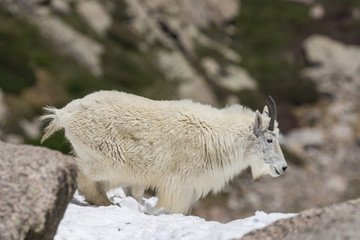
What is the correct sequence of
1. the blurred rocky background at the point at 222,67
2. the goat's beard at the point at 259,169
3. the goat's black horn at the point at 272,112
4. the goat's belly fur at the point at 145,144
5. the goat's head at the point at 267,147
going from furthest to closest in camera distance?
the blurred rocky background at the point at 222,67 → the goat's beard at the point at 259,169 → the goat's head at the point at 267,147 → the goat's black horn at the point at 272,112 → the goat's belly fur at the point at 145,144

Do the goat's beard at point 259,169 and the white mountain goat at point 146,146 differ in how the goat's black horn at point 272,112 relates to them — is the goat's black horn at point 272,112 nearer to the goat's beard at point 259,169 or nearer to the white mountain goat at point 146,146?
the white mountain goat at point 146,146

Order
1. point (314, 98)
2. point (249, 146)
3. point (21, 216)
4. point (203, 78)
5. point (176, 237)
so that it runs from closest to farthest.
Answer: point (21, 216) → point (176, 237) → point (249, 146) → point (203, 78) → point (314, 98)

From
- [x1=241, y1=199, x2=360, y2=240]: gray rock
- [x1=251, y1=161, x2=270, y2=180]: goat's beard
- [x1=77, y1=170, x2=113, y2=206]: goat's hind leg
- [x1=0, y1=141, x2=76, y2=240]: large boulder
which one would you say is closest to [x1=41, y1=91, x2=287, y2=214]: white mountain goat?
[x1=77, y1=170, x2=113, y2=206]: goat's hind leg

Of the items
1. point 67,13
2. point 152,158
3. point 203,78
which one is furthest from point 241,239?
point 203,78

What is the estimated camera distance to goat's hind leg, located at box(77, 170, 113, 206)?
8.99 metres

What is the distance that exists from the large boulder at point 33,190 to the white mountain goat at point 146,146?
145 inches

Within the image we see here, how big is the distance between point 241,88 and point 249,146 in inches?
1366

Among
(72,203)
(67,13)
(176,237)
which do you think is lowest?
(176,237)

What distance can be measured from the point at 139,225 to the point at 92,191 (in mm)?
2079

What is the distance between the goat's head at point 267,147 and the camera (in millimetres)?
9758

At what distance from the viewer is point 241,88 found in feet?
145

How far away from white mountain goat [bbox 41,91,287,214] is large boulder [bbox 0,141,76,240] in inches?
145

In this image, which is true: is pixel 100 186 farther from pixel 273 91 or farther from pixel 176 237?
pixel 273 91

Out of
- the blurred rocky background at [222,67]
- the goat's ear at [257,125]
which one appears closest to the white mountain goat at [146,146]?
the goat's ear at [257,125]
